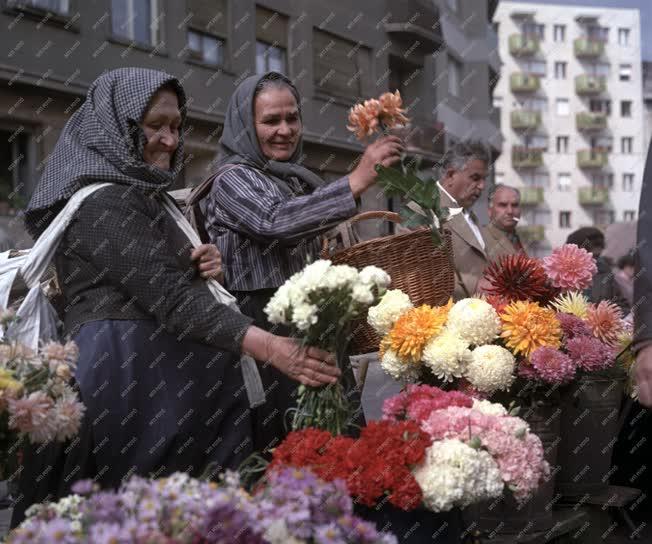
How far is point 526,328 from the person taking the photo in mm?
3572

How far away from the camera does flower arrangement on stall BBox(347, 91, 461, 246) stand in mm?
3094

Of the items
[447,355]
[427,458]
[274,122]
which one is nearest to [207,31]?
[274,122]

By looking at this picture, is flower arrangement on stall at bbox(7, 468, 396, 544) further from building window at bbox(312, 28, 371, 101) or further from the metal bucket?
building window at bbox(312, 28, 371, 101)

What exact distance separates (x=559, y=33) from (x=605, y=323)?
82045 millimetres

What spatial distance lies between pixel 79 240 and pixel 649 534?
3.26 meters

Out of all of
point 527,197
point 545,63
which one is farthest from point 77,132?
point 545,63

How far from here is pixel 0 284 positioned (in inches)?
118

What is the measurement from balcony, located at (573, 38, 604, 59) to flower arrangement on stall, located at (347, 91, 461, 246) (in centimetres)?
8143

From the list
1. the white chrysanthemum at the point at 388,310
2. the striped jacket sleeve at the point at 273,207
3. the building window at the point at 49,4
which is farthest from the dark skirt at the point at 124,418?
the building window at the point at 49,4

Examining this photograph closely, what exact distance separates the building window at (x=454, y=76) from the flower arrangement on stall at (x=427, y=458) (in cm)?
2848

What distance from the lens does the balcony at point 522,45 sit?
256 feet

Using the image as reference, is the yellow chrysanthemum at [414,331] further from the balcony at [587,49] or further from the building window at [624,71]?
the building window at [624,71]

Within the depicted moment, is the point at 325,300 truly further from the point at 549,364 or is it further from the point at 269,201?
the point at 549,364

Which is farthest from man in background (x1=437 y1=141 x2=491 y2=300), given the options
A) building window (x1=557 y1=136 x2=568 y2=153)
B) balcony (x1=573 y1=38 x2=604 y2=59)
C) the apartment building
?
balcony (x1=573 y1=38 x2=604 y2=59)
